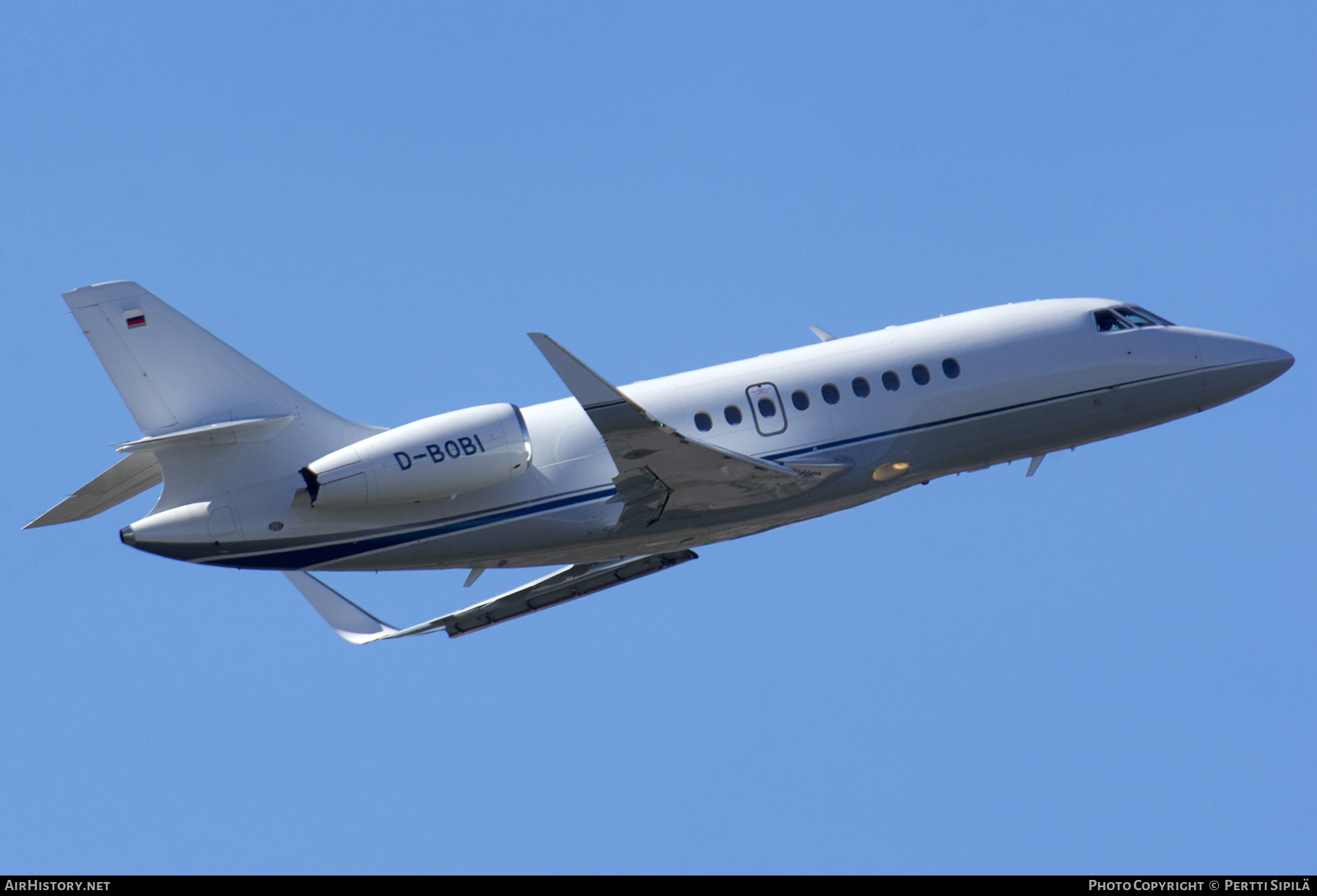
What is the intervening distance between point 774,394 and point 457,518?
5047 millimetres

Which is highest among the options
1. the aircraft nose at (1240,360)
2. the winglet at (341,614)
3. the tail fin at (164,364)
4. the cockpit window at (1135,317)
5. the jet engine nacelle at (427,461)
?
the cockpit window at (1135,317)

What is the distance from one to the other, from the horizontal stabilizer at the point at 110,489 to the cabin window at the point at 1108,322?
14.8 m

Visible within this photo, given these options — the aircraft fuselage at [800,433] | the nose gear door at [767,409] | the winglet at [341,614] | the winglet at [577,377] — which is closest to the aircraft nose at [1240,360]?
the aircraft fuselage at [800,433]

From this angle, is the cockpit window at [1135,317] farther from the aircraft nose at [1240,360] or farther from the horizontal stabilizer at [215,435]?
the horizontal stabilizer at [215,435]

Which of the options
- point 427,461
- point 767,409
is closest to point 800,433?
point 767,409

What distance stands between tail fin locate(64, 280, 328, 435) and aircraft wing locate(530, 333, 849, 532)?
5.07 meters

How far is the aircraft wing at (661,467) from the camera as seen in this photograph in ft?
60.0

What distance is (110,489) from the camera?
820 inches

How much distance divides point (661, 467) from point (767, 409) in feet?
8.23

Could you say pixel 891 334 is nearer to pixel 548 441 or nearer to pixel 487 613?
pixel 548 441

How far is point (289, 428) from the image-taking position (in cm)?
2109

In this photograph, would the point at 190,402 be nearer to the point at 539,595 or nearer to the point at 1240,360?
the point at 539,595

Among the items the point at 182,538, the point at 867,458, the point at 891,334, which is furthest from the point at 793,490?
the point at 182,538

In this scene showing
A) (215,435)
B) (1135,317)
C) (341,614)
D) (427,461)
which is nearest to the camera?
(427,461)
